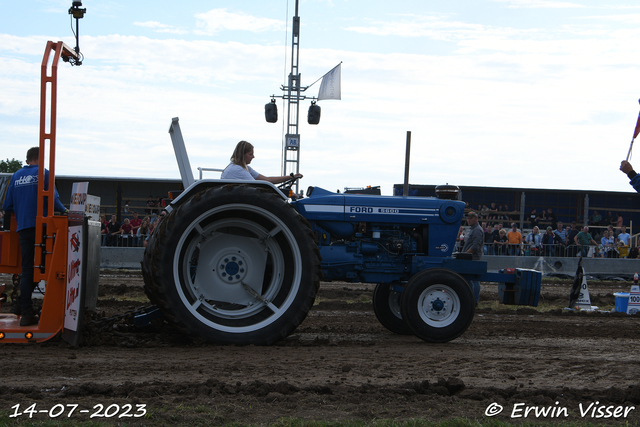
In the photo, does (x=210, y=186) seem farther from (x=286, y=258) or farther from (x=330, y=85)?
(x=330, y=85)

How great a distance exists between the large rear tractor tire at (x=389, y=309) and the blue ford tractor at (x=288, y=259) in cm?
37

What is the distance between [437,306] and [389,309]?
0.99m

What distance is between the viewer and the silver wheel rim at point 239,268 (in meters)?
5.56

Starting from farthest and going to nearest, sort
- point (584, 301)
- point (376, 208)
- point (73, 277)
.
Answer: point (584, 301)
point (376, 208)
point (73, 277)

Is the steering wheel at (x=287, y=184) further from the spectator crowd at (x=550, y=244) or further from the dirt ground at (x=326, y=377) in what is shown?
the spectator crowd at (x=550, y=244)

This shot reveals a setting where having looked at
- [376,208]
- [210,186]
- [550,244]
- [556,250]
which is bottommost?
[556,250]

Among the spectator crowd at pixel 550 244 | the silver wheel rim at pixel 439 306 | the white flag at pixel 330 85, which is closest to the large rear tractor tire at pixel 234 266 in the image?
the silver wheel rim at pixel 439 306

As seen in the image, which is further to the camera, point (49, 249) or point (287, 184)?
point (287, 184)

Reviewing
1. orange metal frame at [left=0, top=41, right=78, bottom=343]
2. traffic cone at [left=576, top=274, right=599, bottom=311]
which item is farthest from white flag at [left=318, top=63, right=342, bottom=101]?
orange metal frame at [left=0, top=41, right=78, bottom=343]

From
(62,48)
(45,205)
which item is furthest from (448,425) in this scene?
(62,48)

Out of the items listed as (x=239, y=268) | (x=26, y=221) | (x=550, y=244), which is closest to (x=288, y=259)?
(x=239, y=268)

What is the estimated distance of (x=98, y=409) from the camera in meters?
3.36

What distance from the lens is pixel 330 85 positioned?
16516mm

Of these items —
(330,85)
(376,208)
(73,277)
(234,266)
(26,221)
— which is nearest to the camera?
(73,277)
